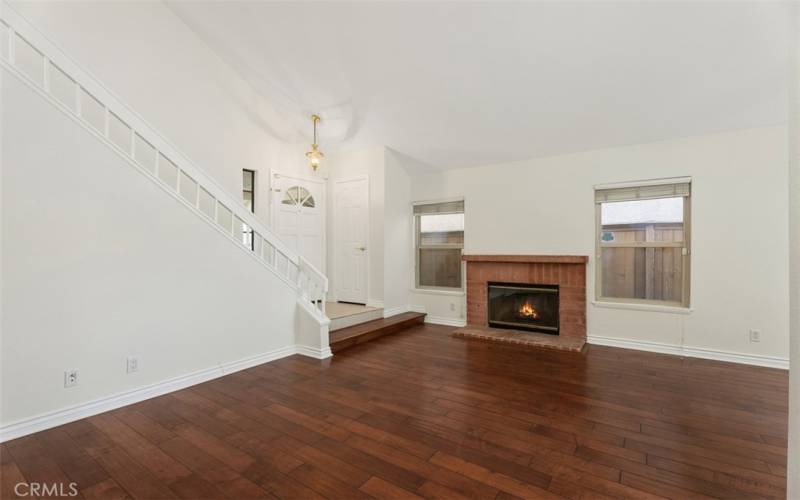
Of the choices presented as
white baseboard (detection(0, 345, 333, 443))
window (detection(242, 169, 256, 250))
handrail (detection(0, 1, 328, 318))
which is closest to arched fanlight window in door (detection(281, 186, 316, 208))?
window (detection(242, 169, 256, 250))

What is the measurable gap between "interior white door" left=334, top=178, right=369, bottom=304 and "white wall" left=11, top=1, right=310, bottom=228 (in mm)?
1050

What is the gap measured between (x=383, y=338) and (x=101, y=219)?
132 inches

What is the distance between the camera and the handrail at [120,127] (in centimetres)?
250

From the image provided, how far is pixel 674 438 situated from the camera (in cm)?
234

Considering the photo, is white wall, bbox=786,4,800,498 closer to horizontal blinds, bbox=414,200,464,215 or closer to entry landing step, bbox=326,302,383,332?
entry landing step, bbox=326,302,383,332

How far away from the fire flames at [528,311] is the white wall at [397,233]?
1.89m

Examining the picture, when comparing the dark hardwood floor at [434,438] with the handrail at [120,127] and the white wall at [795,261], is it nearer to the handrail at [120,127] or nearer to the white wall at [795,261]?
the white wall at [795,261]

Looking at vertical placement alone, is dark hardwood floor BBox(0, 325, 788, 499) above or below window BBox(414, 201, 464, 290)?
below

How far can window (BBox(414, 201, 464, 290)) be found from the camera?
19.5 ft

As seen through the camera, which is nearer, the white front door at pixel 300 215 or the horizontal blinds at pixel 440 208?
the white front door at pixel 300 215

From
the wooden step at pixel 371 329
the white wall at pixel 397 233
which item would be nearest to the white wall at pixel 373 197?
the white wall at pixel 397 233

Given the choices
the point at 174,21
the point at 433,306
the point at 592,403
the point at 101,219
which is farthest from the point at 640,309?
the point at 174,21

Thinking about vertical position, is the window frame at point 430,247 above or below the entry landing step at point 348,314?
above

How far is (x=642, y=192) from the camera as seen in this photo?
176 inches
